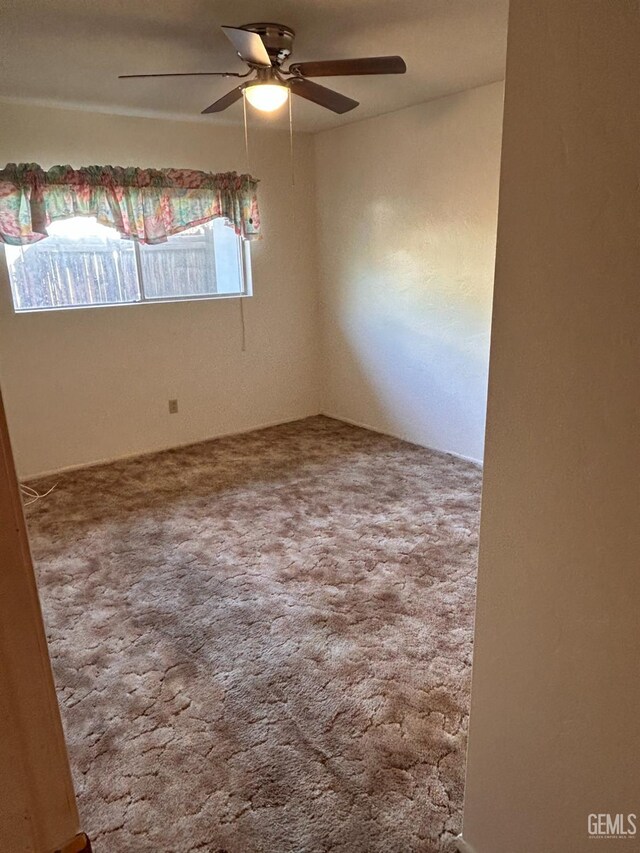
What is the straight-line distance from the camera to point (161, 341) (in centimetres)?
443

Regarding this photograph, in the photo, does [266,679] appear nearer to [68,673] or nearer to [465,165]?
[68,673]

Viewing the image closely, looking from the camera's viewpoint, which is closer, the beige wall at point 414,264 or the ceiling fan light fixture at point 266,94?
the ceiling fan light fixture at point 266,94

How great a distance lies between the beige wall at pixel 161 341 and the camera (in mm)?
3842

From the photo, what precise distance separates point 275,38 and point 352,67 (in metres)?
0.36

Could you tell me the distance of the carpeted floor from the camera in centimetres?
163

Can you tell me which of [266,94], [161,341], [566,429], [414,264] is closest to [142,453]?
[161,341]

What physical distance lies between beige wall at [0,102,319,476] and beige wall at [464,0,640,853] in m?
3.56

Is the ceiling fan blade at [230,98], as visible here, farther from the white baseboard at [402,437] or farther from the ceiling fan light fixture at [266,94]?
the white baseboard at [402,437]

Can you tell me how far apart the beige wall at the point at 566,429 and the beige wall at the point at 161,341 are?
11.7 ft

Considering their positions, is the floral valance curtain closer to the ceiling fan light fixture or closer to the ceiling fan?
the ceiling fan

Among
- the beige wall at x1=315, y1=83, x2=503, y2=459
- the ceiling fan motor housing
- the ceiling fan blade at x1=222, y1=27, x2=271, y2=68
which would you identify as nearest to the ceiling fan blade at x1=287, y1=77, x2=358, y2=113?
the ceiling fan motor housing

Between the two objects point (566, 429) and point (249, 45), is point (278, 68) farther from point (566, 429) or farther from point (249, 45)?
point (566, 429)

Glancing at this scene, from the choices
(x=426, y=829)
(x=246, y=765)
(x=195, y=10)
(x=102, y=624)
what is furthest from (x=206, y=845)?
(x=195, y=10)

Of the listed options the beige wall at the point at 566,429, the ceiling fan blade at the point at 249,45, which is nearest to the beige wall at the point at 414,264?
the ceiling fan blade at the point at 249,45
